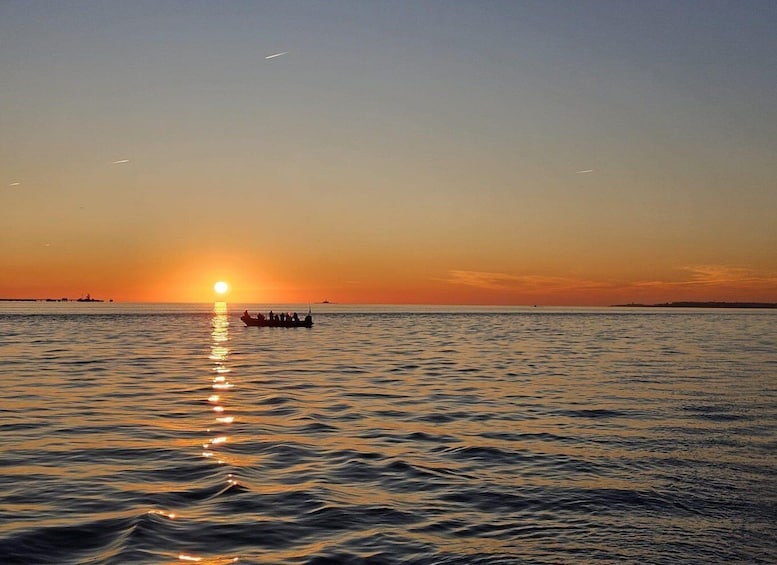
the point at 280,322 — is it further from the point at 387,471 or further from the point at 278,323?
the point at 387,471

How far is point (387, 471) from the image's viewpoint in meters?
17.4

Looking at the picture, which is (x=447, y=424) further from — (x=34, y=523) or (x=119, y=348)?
(x=119, y=348)

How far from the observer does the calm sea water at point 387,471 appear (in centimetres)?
1191

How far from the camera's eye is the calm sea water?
1191 cm

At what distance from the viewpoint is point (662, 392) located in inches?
1303

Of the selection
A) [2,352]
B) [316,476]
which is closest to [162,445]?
[316,476]

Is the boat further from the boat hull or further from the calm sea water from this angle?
the calm sea water

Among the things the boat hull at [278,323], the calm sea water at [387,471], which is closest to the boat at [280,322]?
the boat hull at [278,323]

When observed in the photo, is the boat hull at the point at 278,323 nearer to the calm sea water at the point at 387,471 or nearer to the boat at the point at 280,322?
the boat at the point at 280,322

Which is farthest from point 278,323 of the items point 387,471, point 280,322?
point 387,471

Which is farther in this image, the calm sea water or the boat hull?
the boat hull

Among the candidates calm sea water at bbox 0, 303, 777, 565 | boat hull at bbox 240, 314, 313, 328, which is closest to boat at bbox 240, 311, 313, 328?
boat hull at bbox 240, 314, 313, 328

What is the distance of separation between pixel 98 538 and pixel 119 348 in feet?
185

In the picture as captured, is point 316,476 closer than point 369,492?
No
